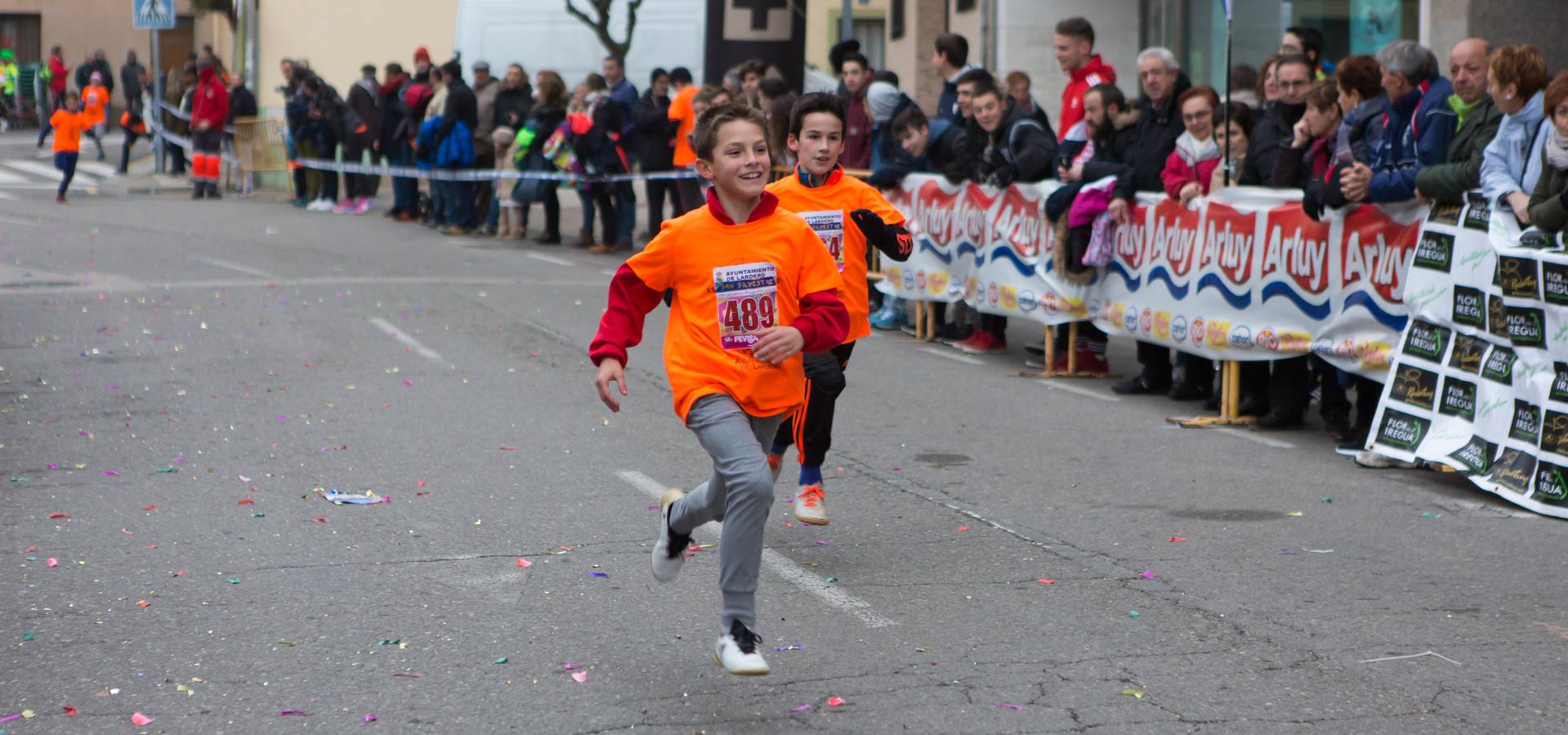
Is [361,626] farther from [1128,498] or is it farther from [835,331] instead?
[1128,498]

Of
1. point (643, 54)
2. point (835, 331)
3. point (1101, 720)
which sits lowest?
point (1101, 720)

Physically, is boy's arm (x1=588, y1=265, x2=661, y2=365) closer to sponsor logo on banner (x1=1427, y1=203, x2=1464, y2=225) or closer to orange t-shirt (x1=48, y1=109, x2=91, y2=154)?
sponsor logo on banner (x1=1427, y1=203, x2=1464, y2=225)

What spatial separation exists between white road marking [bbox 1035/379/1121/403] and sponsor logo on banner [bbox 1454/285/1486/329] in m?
2.87

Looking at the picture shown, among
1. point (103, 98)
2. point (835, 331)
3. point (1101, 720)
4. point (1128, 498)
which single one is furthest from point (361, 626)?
point (103, 98)

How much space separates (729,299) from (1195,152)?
633cm

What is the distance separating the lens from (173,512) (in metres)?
7.54

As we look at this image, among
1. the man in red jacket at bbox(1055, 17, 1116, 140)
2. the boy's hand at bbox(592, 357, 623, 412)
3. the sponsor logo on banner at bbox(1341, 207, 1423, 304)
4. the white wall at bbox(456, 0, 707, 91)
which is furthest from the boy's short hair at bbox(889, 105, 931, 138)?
the white wall at bbox(456, 0, 707, 91)

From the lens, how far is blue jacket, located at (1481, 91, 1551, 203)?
27.0 feet

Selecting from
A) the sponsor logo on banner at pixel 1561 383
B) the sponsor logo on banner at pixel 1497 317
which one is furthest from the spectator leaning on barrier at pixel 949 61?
the sponsor logo on banner at pixel 1561 383

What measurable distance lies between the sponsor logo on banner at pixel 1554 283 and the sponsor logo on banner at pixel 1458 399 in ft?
2.24

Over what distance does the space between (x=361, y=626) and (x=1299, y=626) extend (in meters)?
3.06

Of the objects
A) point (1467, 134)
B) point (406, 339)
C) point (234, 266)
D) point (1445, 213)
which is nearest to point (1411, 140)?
point (1467, 134)

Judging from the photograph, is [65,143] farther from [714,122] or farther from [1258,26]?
[714,122]

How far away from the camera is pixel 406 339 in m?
13.0
